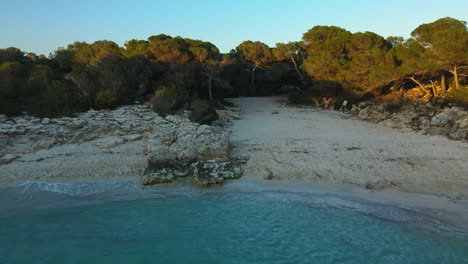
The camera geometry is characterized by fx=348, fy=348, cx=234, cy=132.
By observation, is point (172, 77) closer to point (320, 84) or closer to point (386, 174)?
point (320, 84)

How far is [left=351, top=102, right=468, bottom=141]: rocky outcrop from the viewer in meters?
13.4

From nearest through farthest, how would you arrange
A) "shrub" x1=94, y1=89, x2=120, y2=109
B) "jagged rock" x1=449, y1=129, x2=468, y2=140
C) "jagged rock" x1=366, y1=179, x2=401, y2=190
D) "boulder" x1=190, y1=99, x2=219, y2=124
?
"jagged rock" x1=366, y1=179, x2=401, y2=190 < "jagged rock" x1=449, y1=129, x2=468, y2=140 < "boulder" x1=190, y1=99, x2=219, y2=124 < "shrub" x1=94, y1=89, x2=120, y2=109

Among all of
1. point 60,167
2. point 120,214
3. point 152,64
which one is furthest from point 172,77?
point 120,214

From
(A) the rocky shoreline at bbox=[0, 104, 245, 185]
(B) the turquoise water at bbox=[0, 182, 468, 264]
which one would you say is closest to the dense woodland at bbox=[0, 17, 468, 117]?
(A) the rocky shoreline at bbox=[0, 104, 245, 185]

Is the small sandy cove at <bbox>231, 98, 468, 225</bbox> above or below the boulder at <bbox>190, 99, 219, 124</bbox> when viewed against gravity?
below

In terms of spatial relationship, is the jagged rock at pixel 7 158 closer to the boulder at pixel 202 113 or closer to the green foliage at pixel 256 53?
the boulder at pixel 202 113

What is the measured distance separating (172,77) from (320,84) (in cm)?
918

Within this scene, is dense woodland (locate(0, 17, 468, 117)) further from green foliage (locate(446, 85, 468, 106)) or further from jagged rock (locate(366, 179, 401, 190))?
jagged rock (locate(366, 179, 401, 190))

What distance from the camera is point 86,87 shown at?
16875mm

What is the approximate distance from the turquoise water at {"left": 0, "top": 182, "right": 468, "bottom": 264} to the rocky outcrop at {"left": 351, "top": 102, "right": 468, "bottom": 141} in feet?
24.4

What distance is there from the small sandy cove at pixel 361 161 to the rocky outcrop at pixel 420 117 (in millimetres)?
650

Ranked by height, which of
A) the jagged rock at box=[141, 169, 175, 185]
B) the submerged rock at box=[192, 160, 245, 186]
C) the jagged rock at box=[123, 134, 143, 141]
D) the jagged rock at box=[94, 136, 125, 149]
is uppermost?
the jagged rock at box=[123, 134, 143, 141]

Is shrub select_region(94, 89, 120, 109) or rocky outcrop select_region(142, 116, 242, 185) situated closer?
rocky outcrop select_region(142, 116, 242, 185)

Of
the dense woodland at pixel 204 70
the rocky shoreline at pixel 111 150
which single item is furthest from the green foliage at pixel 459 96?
the rocky shoreline at pixel 111 150
